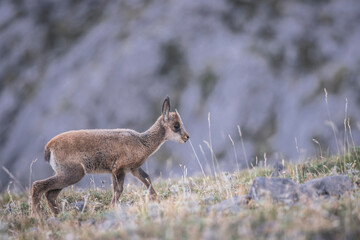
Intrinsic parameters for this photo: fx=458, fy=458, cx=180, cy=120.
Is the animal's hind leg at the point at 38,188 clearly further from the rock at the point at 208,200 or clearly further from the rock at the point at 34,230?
the rock at the point at 208,200

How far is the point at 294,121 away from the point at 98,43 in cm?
7113

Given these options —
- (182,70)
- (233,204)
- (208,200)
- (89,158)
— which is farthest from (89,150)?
(182,70)

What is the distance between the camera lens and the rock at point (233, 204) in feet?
22.2

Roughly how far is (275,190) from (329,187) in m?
0.92

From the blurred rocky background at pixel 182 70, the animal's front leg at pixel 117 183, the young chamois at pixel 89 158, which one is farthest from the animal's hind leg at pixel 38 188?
the blurred rocky background at pixel 182 70

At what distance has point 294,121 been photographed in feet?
280

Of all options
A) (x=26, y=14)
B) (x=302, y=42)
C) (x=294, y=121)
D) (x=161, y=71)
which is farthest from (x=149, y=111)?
(x=26, y=14)

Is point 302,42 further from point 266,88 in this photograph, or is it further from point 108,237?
point 108,237

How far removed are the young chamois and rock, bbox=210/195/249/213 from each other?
2118mm

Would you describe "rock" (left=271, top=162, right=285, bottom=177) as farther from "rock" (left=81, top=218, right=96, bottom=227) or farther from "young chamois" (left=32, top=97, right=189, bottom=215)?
"rock" (left=81, top=218, right=96, bottom=227)

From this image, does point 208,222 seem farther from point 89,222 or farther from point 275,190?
point 89,222

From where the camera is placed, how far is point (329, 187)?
23.8 feet

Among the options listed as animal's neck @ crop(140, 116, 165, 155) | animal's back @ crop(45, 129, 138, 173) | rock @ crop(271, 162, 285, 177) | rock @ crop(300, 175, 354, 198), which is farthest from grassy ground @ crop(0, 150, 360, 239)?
animal's neck @ crop(140, 116, 165, 155)

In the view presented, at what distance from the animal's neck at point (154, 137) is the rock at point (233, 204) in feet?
12.4
